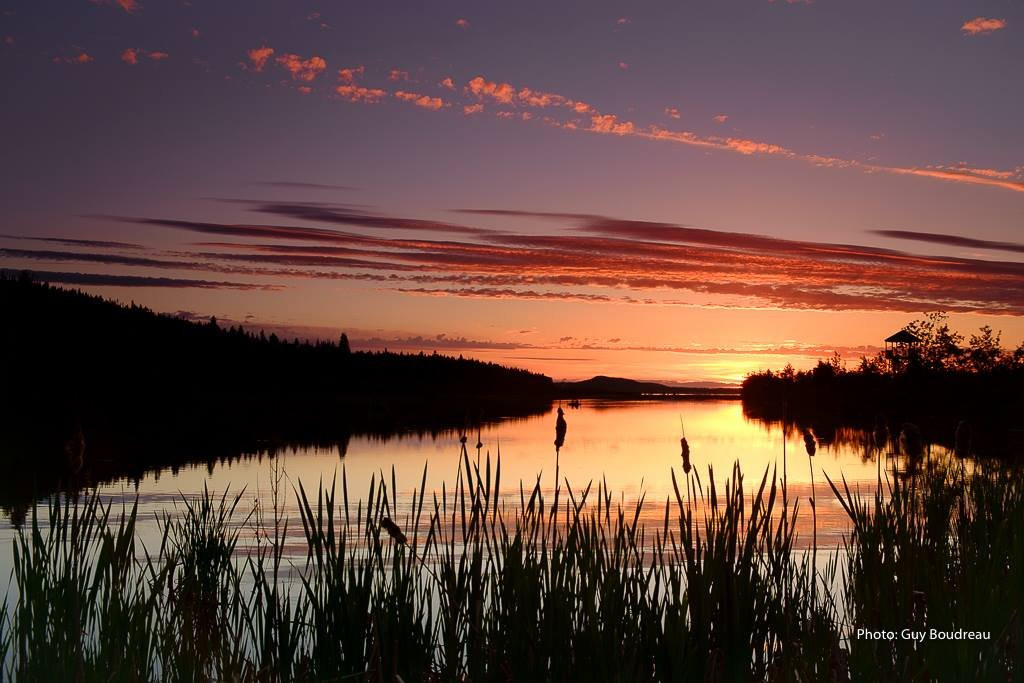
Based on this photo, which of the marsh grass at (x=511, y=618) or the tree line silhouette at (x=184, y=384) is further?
the tree line silhouette at (x=184, y=384)

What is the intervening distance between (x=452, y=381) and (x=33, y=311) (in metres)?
54.1

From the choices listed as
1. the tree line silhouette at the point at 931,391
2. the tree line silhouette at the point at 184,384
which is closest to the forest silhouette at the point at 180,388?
the tree line silhouette at the point at 184,384

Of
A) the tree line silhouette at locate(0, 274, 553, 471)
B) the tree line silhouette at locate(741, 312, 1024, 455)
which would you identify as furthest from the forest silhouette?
the tree line silhouette at locate(741, 312, 1024, 455)

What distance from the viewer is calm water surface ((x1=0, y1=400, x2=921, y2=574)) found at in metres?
15.6

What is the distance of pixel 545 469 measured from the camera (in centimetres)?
2447

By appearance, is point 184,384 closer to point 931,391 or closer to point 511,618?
point 931,391

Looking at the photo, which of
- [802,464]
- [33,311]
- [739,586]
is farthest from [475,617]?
[33,311]

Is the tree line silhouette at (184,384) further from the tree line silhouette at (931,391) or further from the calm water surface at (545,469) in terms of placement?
the tree line silhouette at (931,391)

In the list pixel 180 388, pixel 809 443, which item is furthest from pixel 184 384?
pixel 809 443

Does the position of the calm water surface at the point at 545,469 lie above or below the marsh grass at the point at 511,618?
below

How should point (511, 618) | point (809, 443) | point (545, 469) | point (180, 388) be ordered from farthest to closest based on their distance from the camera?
point (180, 388) < point (545, 469) < point (809, 443) < point (511, 618)

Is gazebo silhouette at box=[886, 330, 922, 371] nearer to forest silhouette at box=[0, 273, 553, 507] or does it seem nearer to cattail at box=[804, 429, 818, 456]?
forest silhouette at box=[0, 273, 553, 507]

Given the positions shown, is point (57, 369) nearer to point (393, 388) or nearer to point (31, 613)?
point (393, 388)

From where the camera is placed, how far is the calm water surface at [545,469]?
15633 millimetres
